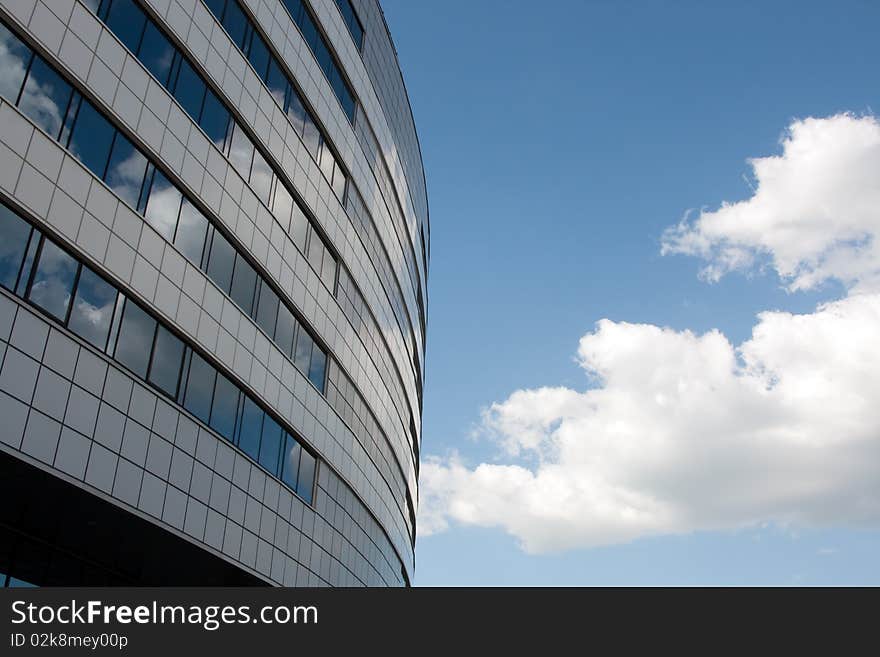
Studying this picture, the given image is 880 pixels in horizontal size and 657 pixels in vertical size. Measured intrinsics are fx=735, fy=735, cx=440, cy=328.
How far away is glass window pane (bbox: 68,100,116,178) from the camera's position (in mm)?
18016

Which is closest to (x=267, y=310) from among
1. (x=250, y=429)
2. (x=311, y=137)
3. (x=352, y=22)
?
(x=250, y=429)

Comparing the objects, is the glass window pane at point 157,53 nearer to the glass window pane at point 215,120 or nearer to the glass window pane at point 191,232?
the glass window pane at point 215,120

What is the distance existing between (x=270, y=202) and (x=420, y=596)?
1801 cm

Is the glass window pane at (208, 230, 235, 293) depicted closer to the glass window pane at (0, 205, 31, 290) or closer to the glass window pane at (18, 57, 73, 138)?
the glass window pane at (18, 57, 73, 138)

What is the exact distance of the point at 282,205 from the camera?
2741cm

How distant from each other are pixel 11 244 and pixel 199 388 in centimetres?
713

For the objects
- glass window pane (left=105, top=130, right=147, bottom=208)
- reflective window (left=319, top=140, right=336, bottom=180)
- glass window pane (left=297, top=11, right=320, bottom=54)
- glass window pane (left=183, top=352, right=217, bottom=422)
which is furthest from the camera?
reflective window (left=319, top=140, right=336, bottom=180)

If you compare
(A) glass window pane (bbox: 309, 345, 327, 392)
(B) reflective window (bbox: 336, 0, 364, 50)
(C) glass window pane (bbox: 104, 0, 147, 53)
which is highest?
(B) reflective window (bbox: 336, 0, 364, 50)

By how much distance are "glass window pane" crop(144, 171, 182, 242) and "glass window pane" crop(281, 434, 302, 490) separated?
29.1ft

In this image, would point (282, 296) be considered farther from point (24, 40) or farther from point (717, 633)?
point (717, 633)

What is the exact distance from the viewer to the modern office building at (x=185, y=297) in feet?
54.1

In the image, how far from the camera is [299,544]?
26109mm

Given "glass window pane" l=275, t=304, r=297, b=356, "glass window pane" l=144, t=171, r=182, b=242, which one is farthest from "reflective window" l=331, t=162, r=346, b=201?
"glass window pane" l=144, t=171, r=182, b=242

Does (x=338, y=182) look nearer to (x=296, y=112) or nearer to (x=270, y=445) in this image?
(x=296, y=112)
